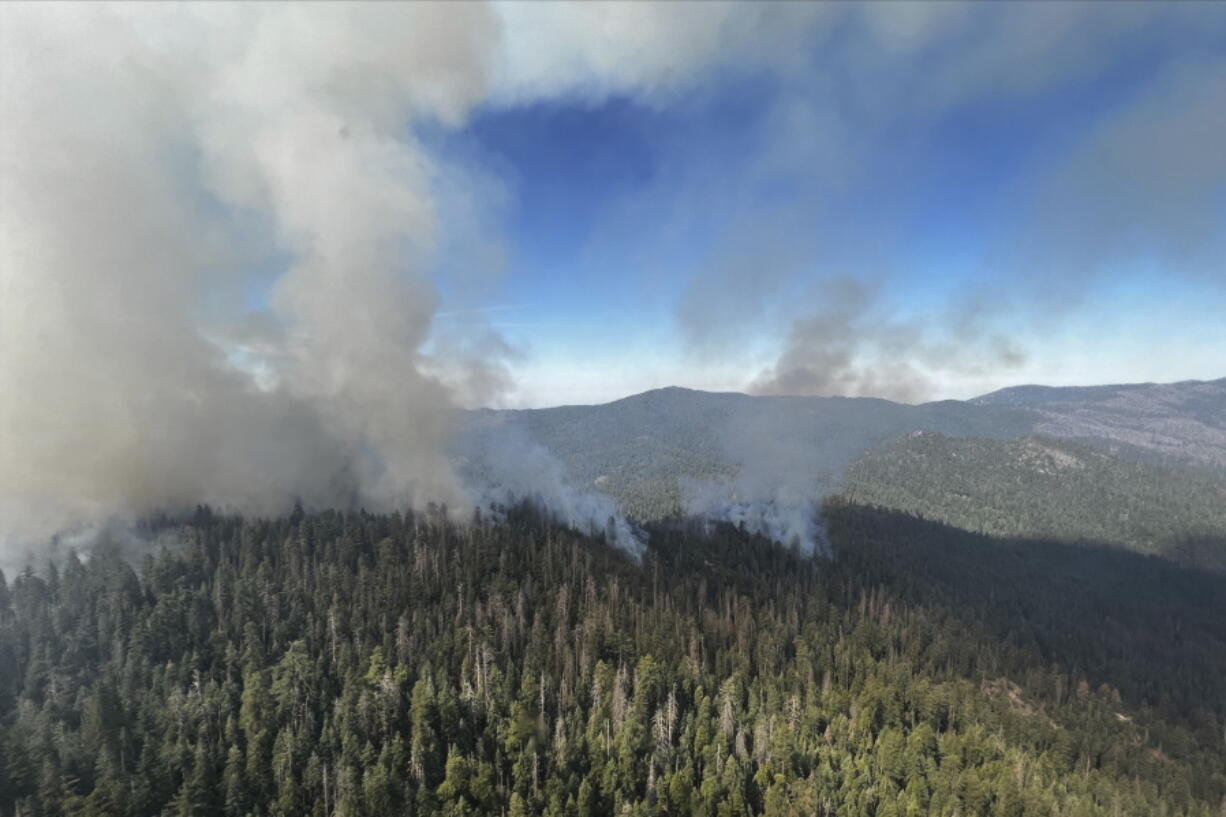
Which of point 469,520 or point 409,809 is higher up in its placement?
point 469,520

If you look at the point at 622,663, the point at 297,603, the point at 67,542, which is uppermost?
the point at 67,542

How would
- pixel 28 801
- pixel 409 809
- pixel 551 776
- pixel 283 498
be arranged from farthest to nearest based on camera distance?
pixel 283 498
pixel 551 776
pixel 409 809
pixel 28 801

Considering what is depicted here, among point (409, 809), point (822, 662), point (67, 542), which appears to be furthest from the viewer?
point (822, 662)

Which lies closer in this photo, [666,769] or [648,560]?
[666,769]

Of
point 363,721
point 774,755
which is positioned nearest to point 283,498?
point 363,721

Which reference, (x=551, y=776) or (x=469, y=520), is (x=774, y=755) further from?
(x=469, y=520)

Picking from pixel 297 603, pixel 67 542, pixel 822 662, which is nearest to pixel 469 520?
pixel 297 603
